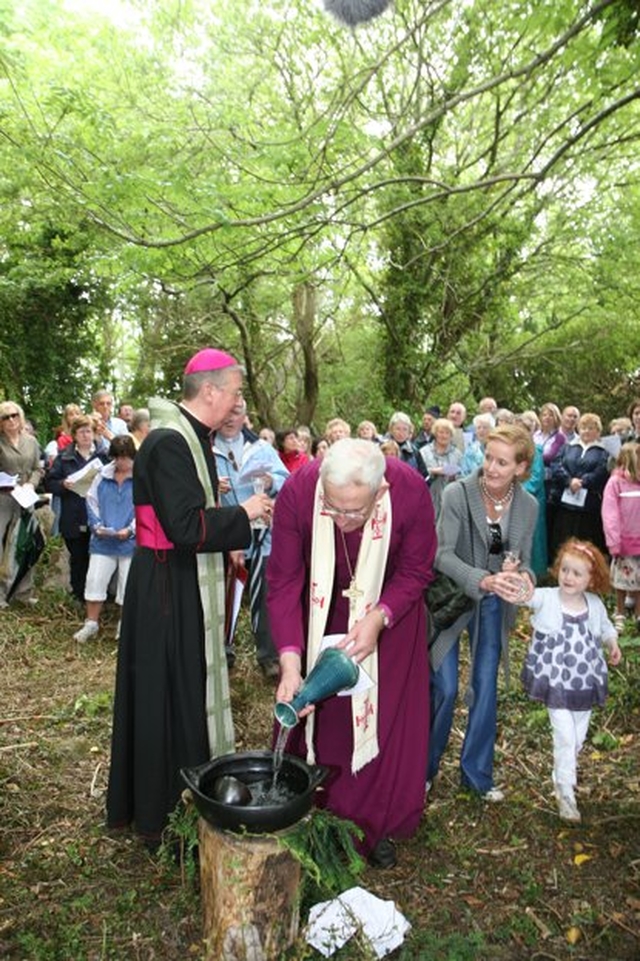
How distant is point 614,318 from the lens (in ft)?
55.7

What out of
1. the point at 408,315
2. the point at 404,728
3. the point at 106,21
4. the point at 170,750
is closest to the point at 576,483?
the point at 404,728

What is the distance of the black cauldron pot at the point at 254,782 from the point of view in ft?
8.32

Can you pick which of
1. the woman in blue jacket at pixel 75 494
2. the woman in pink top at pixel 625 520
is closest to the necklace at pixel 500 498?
the woman in pink top at pixel 625 520

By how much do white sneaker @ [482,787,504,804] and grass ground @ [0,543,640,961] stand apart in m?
0.04

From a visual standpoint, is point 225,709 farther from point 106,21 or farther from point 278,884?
point 106,21

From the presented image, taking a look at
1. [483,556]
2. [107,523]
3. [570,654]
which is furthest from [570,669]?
[107,523]

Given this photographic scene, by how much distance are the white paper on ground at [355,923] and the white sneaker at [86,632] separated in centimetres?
439

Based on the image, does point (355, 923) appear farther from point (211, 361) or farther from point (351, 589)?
point (211, 361)

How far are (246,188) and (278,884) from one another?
5.55m

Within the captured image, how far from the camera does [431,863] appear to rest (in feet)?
11.8

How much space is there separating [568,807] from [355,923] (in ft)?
5.49

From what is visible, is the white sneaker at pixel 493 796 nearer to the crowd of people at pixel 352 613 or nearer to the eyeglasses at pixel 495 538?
the crowd of people at pixel 352 613

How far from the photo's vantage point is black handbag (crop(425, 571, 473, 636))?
3797mm

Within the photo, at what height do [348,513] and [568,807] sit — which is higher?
[348,513]
